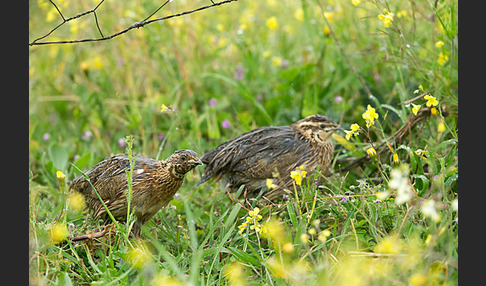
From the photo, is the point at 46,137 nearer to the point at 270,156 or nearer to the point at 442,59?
the point at 270,156

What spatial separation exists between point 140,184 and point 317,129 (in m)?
1.72

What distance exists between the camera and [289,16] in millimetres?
9062

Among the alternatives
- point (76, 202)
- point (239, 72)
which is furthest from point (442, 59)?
point (76, 202)

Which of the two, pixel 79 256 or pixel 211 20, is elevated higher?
pixel 211 20

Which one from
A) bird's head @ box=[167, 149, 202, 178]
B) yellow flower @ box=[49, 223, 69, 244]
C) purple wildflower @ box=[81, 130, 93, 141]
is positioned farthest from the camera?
purple wildflower @ box=[81, 130, 93, 141]

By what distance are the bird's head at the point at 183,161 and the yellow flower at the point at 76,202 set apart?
85 cm

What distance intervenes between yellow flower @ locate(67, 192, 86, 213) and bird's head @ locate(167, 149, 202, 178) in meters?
0.85

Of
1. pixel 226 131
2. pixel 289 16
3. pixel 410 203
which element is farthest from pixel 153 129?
pixel 410 203

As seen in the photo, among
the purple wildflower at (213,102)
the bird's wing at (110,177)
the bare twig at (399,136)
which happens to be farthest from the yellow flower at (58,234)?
the purple wildflower at (213,102)

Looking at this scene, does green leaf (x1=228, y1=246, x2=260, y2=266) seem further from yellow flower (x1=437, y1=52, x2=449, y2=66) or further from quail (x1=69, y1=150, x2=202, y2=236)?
yellow flower (x1=437, y1=52, x2=449, y2=66)

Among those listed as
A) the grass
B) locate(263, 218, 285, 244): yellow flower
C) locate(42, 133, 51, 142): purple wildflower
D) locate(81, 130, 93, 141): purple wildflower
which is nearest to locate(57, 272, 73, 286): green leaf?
the grass

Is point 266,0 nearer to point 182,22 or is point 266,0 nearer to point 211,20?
point 211,20

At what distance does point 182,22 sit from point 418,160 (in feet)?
12.4

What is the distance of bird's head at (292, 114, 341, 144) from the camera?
5.56m
